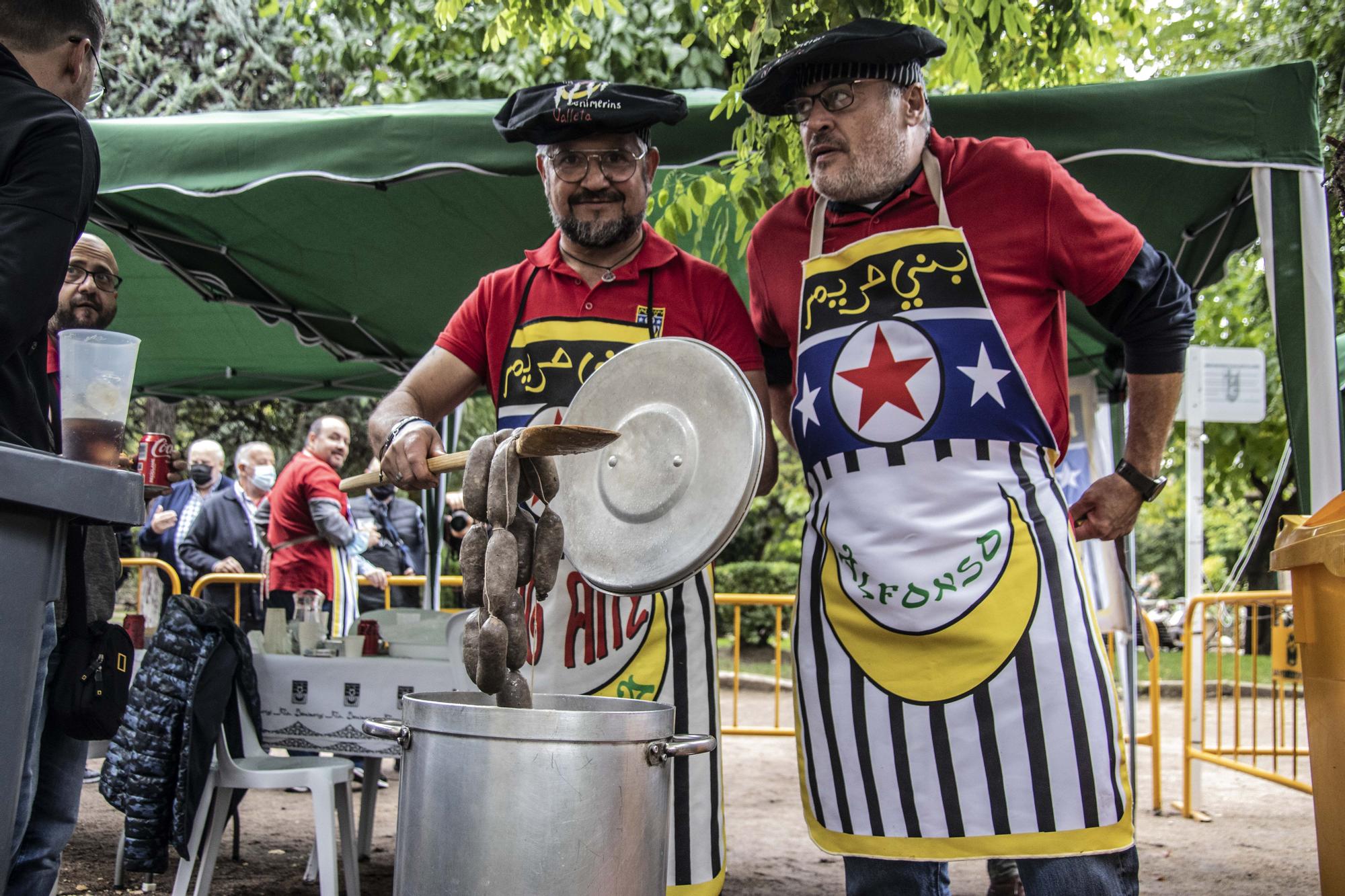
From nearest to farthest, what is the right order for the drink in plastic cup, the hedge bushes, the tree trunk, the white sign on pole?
1. the drink in plastic cup
2. the white sign on pole
3. the tree trunk
4. the hedge bushes

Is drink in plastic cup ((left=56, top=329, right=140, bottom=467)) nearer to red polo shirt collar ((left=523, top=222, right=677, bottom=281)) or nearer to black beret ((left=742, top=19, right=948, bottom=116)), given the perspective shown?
red polo shirt collar ((left=523, top=222, right=677, bottom=281))

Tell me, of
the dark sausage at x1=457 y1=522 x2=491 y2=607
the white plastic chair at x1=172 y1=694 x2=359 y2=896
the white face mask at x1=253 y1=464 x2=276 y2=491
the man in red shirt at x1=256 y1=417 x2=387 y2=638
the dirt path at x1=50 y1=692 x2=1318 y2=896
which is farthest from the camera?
the white face mask at x1=253 y1=464 x2=276 y2=491

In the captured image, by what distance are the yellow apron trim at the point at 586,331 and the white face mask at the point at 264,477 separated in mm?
6298

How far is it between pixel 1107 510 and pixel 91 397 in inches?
72.3

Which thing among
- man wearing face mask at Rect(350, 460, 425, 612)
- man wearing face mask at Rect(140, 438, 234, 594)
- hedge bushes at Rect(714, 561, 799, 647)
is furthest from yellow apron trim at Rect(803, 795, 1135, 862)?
hedge bushes at Rect(714, 561, 799, 647)

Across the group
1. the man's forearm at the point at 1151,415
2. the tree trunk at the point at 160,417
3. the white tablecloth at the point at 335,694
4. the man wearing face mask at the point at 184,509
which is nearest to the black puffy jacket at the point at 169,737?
the white tablecloth at the point at 335,694

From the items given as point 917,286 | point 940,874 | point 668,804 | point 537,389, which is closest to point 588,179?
point 537,389

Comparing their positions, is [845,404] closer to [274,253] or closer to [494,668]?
[494,668]

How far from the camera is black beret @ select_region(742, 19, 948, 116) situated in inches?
82.6

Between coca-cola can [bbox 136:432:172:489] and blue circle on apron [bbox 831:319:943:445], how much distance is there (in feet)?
7.20

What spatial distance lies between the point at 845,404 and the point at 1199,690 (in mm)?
5107

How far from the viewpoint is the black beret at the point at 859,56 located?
2098mm

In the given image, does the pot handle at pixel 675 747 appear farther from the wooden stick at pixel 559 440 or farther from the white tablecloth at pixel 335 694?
the white tablecloth at pixel 335 694

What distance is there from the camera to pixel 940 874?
2.08 meters
